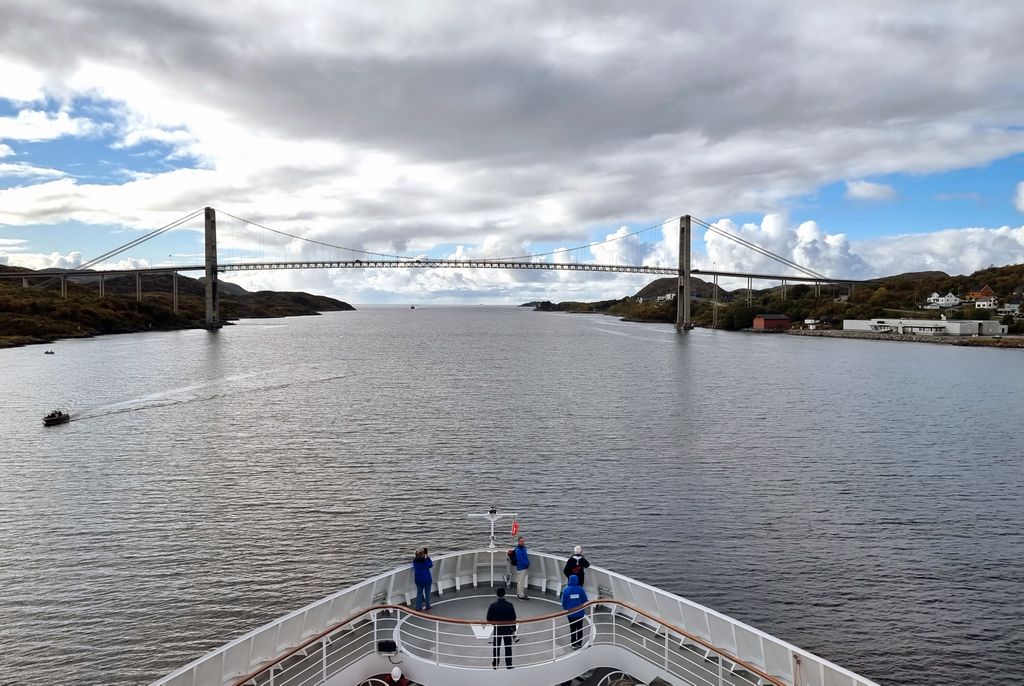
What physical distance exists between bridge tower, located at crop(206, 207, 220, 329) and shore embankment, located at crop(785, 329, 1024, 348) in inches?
6741

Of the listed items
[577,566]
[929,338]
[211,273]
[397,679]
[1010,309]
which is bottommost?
[397,679]

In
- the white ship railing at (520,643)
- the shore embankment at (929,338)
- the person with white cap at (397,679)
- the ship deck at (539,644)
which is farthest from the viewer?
the shore embankment at (929,338)

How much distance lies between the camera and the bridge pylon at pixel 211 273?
19038cm

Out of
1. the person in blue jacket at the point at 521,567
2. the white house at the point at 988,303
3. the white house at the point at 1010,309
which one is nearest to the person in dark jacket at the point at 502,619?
the person in blue jacket at the point at 521,567

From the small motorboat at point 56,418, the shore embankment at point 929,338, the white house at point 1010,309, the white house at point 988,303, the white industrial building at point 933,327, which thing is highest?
the white house at point 988,303

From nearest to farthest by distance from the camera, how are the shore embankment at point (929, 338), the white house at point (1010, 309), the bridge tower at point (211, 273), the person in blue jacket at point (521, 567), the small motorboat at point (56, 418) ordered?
the person in blue jacket at point (521, 567), the small motorboat at point (56, 418), the shore embankment at point (929, 338), the white house at point (1010, 309), the bridge tower at point (211, 273)

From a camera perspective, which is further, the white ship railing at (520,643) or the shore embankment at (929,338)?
the shore embankment at (929,338)

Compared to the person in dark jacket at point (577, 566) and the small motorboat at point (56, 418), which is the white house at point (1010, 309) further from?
the small motorboat at point (56, 418)

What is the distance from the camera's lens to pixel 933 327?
Answer: 171 metres

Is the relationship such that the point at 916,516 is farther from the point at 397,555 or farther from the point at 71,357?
the point at 71,357

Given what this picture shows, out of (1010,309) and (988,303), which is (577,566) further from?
(988,303)

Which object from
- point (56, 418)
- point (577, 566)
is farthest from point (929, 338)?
point (56, 418)

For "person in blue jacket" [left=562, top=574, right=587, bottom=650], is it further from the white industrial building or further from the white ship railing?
the white industrial building

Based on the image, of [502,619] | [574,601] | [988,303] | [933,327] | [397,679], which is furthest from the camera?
[988,303]
